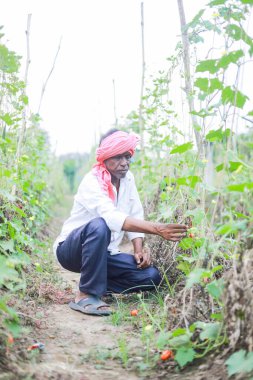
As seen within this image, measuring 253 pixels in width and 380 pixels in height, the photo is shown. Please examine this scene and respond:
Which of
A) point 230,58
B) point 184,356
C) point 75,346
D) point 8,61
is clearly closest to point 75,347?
point 75,346

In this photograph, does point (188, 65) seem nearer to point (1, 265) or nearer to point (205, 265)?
point (205, 265)

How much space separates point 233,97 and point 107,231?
1136 mm

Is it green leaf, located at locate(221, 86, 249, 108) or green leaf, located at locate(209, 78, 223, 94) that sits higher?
green leaf, located at locate(209, 78, 223, 94)

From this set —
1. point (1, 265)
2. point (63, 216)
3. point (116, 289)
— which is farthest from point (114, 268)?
point (63, 216)

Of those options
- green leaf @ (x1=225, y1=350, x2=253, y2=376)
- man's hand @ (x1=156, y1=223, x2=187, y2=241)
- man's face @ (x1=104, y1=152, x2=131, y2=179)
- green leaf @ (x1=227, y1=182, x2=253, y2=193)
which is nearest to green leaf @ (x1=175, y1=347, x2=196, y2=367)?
green leaf @ (x1=225, y1=350, x2=253, y2=376)

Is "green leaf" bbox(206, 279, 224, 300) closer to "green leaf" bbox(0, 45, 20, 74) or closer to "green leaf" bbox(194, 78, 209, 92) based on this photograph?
"green leaf" bbox(194, 78, 209, 92)

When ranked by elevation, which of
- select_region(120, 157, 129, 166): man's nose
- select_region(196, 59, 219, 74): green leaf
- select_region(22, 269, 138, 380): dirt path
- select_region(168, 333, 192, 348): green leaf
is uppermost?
select_region(196, 59, 219, 74): green leaf

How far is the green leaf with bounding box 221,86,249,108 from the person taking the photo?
1.99m

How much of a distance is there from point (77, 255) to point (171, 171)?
1032 millimetres

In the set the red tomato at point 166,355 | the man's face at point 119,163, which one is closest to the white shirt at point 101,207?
the man's face at point 119,163

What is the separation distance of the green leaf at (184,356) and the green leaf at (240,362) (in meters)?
0.19

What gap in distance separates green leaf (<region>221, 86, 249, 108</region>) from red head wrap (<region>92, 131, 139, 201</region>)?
943 mm

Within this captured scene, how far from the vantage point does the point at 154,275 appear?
10.1ft

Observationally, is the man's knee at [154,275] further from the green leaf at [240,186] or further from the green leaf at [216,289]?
the green leaf at [240,186]
